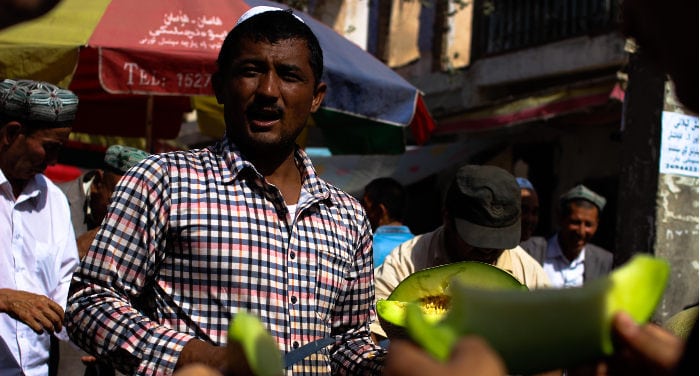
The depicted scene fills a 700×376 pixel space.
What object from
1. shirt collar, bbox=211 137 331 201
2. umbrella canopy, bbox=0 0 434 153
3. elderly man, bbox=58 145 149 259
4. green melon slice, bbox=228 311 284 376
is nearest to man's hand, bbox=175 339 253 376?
green melon slice, bbox=228 311 284 376

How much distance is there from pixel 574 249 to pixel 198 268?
459 cm

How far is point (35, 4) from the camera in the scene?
1489 mm

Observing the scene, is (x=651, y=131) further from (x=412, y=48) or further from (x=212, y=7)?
(x=412, y=48)

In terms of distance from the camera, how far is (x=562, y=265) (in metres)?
6.29

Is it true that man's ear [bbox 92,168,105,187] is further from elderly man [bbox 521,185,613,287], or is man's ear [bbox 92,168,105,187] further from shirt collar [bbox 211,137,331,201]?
elderly man [bbox 521,185,613,287]

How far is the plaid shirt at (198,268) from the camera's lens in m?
2.05

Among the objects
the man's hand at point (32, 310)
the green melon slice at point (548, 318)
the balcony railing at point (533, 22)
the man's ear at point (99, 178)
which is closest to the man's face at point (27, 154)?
the man's hand at point (32, 310)

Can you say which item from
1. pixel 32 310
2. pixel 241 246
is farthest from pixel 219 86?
pixel 32 310

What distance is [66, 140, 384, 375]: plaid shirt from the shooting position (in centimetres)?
205

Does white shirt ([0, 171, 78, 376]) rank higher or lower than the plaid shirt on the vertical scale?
lower

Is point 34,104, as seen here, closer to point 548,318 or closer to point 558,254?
point 548,318

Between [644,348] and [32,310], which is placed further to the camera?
[32,310]

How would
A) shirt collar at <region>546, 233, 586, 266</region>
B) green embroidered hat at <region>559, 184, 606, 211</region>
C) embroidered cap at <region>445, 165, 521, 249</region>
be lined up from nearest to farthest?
1. embroidered cap at <region>445, 165, 521, 249</region>
2. shirt collar at <region>546, 233, 586, 266</region>
3. green embroidered hat at <region>559, 184, 606, 211</region>

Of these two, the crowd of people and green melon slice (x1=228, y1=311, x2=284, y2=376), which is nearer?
green melon slice (x1=228, y1=311, x2=284, y2=376)
